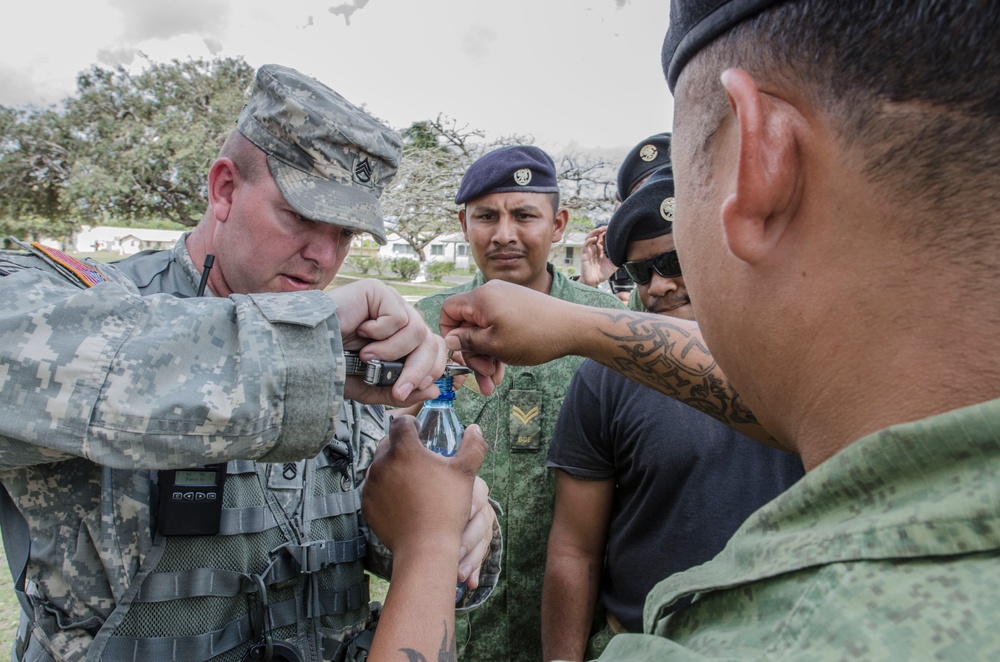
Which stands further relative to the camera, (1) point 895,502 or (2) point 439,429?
(2) point 439,429

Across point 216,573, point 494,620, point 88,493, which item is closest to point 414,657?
point 216,573

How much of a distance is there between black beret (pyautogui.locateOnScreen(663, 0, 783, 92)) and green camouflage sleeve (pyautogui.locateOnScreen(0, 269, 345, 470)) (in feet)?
2.89

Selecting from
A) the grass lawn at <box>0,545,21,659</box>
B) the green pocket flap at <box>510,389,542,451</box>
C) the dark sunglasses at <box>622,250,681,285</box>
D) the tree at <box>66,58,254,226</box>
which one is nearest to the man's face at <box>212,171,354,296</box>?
the dark sunglasses at <box>622,250,681,285</box>

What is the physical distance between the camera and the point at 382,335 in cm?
158

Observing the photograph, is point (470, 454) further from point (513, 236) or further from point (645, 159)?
point (645, 159)

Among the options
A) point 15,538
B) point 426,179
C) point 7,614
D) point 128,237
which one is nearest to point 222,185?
point 15,538

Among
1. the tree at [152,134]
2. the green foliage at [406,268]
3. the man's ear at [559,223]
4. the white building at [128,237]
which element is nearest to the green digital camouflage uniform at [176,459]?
the man's ear at [559,223]

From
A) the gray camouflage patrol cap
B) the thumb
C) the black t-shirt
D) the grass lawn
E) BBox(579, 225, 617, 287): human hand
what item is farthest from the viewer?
BBox(579, 225, 617, 287): human hand

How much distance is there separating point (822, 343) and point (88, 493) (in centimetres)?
165

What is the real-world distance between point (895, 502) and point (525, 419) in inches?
123

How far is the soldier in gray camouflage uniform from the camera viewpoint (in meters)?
1.19

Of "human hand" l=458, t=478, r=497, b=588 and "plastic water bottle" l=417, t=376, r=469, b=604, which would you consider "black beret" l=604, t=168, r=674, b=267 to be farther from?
"human hand" l=458, t=478, r=497, b=588

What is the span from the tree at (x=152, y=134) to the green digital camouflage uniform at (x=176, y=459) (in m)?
25.1

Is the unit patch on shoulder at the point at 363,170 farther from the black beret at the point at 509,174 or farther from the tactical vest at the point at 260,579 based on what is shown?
the black beret at the point at 509,174
